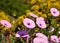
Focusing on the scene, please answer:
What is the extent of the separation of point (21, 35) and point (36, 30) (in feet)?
1.07

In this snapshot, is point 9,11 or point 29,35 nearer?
point 29,35

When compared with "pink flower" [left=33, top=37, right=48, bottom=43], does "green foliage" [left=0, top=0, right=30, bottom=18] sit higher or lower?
lower

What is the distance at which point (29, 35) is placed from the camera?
2139 millimetres

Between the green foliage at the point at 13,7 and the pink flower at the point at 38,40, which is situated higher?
the pink flower at the point at 38,40

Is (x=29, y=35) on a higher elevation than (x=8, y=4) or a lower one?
higher

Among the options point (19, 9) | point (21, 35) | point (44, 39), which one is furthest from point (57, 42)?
point (19, 9)

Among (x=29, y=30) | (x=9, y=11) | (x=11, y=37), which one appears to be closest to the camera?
(x=29, y=30)

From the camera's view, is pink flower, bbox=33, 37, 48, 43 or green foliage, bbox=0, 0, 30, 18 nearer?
pink flower, bbox=33, 37, 48, 43

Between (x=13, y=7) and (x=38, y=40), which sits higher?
(x=38, y=40)

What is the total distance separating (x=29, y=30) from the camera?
213cm

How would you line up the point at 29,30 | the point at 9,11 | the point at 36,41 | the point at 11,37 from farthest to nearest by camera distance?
the point at 9,11 < the point at 11,37 < the point at 29,30 < the point at 36,41

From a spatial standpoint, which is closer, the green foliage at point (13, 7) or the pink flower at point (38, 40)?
the pink flower at point (38, 40)

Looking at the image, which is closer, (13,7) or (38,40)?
(38,40)

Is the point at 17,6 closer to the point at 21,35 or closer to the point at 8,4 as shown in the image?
the point at 8,4
